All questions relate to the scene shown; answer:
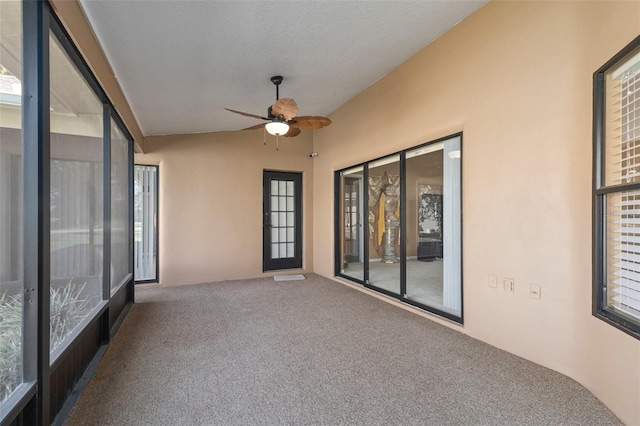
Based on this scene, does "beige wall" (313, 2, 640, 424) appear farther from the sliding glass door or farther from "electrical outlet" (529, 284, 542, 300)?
the sliding glass door

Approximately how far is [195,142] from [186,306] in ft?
9.58

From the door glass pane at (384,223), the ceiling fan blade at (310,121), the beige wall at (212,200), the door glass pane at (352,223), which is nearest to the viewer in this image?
the ceiling fan blade at (310,121)

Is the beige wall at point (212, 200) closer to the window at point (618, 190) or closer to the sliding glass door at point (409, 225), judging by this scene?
the sliding glass door at point (409, 225)

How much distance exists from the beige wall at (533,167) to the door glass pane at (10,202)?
3.17 meters

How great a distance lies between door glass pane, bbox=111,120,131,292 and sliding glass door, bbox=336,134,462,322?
332 centimetres

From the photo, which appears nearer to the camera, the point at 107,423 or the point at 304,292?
the point at 107,423

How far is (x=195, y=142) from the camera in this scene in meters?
5.59

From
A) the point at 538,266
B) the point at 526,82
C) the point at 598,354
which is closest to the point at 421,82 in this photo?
the point at 526,82

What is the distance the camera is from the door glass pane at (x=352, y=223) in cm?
525

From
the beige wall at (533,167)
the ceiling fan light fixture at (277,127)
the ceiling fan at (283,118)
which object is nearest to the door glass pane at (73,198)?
the ceiling fan at (283,118)

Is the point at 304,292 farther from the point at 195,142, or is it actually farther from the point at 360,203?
the point at 195,142

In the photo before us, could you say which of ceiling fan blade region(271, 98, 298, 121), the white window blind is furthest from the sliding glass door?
ceiling fan blade region(271, 98, 298, 121)

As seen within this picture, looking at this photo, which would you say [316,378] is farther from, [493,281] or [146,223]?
[146,223]

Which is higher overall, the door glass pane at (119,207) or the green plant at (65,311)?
the door glass pane at (119,207)
